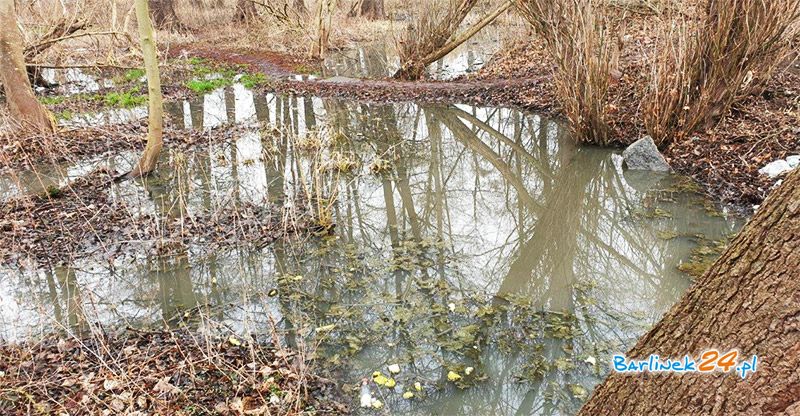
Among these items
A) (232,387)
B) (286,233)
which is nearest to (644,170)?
(286,233)

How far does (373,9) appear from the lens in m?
23.5

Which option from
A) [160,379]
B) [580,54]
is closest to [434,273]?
[160,379]

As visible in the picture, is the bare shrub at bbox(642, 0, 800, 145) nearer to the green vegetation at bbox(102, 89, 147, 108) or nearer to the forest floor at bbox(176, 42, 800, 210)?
the forest floor at bbox(176, 42, 800, 210)

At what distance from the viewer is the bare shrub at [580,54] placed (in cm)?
725

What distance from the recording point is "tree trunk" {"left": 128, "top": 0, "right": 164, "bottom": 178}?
20.0 feet

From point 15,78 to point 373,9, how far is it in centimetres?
1752

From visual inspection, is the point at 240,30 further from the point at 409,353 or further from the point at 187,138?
the point at 409,353

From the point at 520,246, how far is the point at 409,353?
2.23m

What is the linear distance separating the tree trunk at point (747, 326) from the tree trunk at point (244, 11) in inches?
844

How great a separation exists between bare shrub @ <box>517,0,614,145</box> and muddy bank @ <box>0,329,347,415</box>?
5716mm

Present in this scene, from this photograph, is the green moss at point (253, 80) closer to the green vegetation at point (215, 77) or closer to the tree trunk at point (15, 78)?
the green vegetation at point (215, 77)

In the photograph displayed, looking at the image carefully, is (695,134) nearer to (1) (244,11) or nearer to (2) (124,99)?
(2) (124,99)

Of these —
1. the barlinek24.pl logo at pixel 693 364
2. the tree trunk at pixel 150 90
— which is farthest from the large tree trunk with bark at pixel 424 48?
the barlinek24.pl logo at pixel 693 364

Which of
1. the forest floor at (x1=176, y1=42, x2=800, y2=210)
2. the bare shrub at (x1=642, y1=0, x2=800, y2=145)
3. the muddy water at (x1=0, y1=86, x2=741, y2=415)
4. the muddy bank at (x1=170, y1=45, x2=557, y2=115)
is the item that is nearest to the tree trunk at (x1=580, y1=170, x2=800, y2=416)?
the muddy water at (x1=0, y1=86, x2=741, y2=415)
